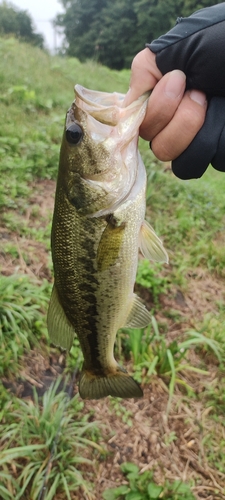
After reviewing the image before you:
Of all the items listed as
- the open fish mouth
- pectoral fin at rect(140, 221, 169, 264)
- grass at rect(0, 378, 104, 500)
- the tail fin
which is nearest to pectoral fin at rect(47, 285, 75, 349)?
the tail fin

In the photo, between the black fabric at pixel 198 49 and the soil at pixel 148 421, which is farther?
the soil at pixel 148 421

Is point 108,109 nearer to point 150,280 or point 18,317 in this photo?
point 18,317

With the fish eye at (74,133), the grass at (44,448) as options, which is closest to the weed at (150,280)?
the grass at (44,448)

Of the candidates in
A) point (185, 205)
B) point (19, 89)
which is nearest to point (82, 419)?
point (185, 205)

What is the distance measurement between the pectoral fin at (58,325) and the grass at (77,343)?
0.85 meters

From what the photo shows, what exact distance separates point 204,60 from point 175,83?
119mm

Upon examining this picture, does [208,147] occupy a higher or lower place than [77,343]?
higher

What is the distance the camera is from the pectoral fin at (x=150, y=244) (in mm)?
1672

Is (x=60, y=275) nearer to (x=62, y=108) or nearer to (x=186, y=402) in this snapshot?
(x=186, y=402)

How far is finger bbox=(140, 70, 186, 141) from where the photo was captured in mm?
1367

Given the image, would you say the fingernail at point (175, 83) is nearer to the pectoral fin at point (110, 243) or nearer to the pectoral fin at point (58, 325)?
the pectoral fin at point (110, 243)

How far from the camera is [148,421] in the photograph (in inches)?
112

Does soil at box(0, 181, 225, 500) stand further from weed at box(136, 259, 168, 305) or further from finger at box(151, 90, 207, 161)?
finger at box(151, 90, 207, 161)

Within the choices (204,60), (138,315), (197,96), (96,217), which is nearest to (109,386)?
(138,315)
